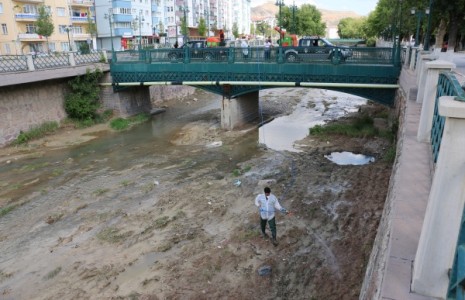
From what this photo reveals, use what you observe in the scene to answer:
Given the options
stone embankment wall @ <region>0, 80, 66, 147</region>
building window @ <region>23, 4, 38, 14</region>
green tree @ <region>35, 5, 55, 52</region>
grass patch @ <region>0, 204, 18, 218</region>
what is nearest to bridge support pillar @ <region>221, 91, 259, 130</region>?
stone embankment wall @ <region>0, 80, 66, 147</region>

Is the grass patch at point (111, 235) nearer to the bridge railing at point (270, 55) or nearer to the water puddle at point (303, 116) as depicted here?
the water puddle at point (303, 116)

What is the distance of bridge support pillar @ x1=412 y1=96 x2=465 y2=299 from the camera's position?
298cm

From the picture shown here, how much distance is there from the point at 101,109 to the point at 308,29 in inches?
2709

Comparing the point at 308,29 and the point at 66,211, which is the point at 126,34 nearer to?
the point at 308,29

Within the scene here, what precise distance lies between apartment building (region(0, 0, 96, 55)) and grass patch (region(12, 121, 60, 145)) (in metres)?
16.1

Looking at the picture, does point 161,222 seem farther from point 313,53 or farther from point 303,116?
point 303,116

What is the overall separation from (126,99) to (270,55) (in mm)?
10684

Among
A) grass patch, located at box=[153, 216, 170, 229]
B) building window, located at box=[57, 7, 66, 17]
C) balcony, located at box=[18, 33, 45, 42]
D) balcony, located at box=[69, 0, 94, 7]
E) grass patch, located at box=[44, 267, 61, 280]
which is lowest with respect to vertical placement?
grass patch, located at box=[44, 267, 61, 280]

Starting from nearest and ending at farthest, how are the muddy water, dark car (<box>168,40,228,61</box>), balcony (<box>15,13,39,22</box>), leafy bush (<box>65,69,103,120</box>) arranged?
the muddy water → dark car (<box>168,40,228,61</box>) → leafy bush (<box>65,69,103,120</box>) → balcony (<box>15,13,39,22</box>)

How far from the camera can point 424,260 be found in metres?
3.45

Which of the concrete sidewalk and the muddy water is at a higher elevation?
the concrete sidewalk

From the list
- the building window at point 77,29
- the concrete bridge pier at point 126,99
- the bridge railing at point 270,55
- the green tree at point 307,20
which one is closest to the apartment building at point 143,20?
the building window at point 77,29

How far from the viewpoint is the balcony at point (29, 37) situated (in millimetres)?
42287

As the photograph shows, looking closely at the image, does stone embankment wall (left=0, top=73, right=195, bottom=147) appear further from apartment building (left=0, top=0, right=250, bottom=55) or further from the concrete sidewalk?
the concrete sidewalk
